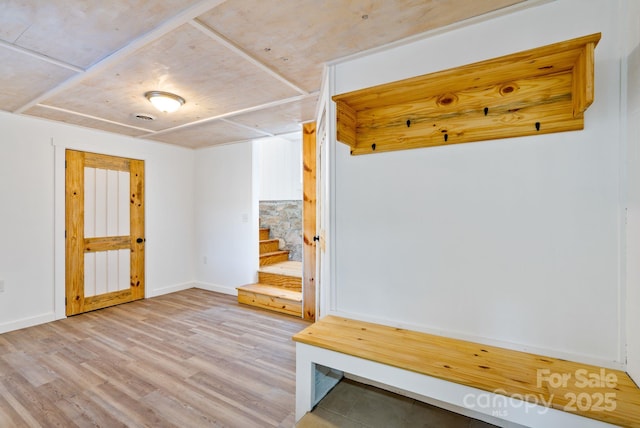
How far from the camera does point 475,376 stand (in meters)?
1.25

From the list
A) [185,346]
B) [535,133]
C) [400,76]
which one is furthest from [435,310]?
[185,346]

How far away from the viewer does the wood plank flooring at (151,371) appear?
1.83 metres

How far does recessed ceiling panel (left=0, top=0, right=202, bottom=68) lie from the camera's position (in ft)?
4.78

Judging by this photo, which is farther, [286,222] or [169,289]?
[286,222]

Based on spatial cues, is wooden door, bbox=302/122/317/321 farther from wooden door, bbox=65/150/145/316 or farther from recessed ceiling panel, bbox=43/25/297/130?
wooden door, bbox=65/150/145/316

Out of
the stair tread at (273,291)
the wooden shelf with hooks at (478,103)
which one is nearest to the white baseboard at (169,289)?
the stair tread at (273,291)

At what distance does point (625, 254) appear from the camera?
1.27 metres

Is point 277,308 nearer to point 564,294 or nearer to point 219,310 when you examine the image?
point 219,310

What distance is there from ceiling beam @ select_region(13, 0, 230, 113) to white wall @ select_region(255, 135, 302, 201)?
11.1 feet

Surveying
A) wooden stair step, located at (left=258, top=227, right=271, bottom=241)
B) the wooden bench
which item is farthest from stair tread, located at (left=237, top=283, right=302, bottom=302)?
the wooden bench

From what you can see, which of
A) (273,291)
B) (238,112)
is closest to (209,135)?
(238,112)

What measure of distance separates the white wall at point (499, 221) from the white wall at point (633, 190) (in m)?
0.04

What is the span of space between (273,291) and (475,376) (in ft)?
9.87

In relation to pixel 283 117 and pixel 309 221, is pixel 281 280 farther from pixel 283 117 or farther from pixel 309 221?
pixel 283 117
